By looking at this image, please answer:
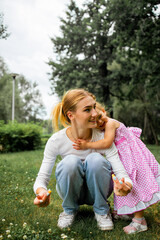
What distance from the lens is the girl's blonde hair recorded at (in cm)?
242

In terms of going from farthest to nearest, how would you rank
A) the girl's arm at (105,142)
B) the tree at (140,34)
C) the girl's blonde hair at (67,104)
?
1. the tree at (140,34)
2. the girl's blonde hair at (67,104)
3. the girl's arm at (105,142)

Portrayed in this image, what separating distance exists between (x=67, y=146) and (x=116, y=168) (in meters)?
0.54

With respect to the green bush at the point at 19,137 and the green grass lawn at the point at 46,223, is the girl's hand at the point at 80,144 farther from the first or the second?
the green bush at the point at 19,137

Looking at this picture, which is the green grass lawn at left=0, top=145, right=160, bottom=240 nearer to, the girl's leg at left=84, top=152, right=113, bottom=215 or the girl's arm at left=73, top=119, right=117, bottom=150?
the girl's leg at left=84, top=152, right=113, bottom=215

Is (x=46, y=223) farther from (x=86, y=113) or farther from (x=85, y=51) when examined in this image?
(x=85, y=51)

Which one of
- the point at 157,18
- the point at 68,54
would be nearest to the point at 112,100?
the point at 68,54

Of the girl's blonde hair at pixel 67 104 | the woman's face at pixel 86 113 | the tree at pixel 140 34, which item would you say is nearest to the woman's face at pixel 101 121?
the woman's face at pixel 86 113

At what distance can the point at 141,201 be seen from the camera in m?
2.25

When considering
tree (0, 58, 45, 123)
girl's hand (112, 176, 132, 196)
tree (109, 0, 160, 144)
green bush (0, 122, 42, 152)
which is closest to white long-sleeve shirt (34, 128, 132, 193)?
girl's hand (112, 176, 132, 196)

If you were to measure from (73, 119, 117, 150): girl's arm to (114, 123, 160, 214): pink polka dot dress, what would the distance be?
0.44ft

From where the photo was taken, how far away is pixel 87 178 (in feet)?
Answer: 7.49

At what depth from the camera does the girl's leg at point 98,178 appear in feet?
7.27

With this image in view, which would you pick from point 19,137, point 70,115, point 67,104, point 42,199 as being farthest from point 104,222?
point 19,137

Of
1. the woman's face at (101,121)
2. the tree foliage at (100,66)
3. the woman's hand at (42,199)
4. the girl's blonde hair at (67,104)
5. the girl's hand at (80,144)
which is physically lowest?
the woman's hand at (42,199)
